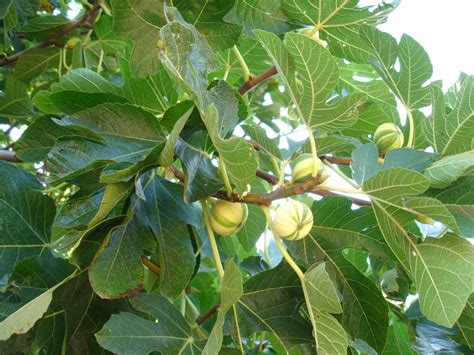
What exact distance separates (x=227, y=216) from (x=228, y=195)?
43 millimetres

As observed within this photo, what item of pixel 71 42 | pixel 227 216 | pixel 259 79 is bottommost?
pixel 71 42

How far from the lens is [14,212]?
1.10m

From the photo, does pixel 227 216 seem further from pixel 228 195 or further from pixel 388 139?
pixel 388 139

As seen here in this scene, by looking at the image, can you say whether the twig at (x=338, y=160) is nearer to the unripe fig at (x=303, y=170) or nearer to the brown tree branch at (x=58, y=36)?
the unripe fig at (x=303, y=170)

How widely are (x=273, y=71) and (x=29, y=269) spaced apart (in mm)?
626

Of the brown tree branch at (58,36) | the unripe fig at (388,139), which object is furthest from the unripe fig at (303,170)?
the brown tree branch at (58,36)

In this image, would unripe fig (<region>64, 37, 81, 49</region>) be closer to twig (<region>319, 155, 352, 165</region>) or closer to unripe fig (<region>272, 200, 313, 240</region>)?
twig (<region>319, 155, 352, 165</region>)

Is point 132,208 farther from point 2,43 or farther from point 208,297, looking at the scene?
point 2,43

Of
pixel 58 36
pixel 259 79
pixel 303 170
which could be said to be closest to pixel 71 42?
pixel 58 36

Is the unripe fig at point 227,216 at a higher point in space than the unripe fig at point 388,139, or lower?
lower

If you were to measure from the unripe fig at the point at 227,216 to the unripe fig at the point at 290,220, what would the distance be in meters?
0.07

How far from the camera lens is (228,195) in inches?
38.4

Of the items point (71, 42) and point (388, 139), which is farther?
point (71, 42)

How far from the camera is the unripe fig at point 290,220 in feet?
3.13
